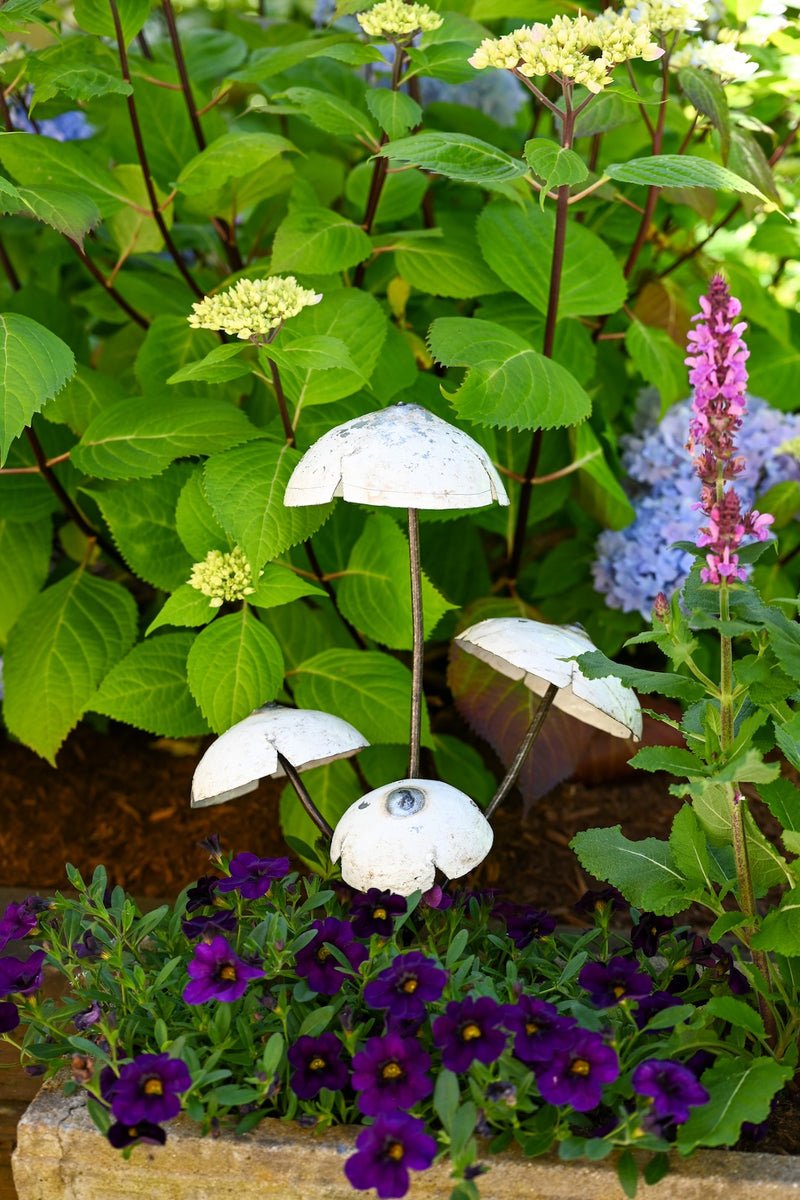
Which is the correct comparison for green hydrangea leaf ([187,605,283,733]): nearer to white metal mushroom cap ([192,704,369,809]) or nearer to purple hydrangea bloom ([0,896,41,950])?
white metal mushroom cap ([192,704,369,809])

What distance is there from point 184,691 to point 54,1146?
2.26 feet

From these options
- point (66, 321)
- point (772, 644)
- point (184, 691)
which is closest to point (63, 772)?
point (184, 691)

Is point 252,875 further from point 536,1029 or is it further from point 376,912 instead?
point 536,1029

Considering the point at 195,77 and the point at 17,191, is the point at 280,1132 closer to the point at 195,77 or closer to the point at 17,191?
the point at 17,191

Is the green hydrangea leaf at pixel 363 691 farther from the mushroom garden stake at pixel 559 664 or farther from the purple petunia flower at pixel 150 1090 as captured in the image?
the purple petunia flower at pixel 150 1090

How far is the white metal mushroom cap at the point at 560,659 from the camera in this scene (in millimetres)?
1285

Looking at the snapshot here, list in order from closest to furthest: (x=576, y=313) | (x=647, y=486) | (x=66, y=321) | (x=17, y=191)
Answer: (x=17, y=191), (x=576, y=313), (x=66, y=321), (x=647, y=486)

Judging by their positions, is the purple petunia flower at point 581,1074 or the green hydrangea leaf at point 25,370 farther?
the green hydrangea leaf at point 25,370

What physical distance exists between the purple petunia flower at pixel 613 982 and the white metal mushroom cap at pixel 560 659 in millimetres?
285

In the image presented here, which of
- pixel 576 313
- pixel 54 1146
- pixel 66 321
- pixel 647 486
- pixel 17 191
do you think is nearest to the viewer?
pixel 54 1146

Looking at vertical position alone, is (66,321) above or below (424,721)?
above

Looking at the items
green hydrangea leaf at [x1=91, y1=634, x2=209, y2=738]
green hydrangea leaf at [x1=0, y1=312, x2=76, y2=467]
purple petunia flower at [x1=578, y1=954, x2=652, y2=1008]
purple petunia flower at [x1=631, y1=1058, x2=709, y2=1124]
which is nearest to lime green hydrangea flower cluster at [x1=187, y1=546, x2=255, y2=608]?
green hydrangea leaf at [x1=91, y1=634, x2=209, y2=738]

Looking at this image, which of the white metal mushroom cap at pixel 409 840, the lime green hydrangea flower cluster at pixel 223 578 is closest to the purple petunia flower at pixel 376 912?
the white metal mushroom cap at pixel 409 840

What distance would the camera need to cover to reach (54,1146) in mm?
1125
